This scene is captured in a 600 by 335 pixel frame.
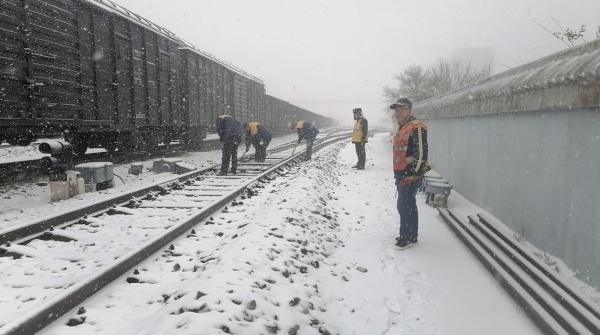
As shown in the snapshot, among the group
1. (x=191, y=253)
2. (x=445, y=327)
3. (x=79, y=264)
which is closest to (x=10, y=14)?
(x=79, y=264)

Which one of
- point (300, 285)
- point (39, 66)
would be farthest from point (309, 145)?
point (300, 285)

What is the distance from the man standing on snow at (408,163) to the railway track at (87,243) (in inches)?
115

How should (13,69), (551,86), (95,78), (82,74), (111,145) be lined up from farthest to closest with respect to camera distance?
(111,145) → (95,78) → (82,74) → (13,69) → (551,86)

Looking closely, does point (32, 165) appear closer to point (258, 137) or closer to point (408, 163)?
point (258, 137)

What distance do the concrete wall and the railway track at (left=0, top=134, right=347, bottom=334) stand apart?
433 cm

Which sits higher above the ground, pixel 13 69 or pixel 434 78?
pixel 434 78

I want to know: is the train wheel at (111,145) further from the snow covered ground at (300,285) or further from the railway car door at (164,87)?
the snow covered ground at (300,285)

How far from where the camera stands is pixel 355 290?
11.9ft

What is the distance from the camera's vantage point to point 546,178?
4.04m

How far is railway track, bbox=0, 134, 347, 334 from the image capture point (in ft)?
9.62

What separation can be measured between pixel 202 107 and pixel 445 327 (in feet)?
49.8

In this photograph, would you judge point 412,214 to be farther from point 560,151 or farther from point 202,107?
point 202,107

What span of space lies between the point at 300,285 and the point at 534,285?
2134 millimetres

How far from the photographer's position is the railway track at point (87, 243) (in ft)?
9.62
